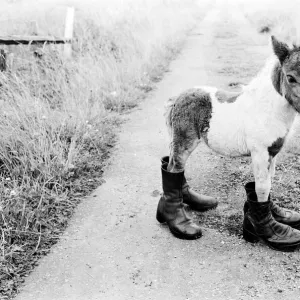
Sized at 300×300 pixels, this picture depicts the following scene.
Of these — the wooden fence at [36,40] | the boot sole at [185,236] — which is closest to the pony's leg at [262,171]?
the boot sole at [185,236]

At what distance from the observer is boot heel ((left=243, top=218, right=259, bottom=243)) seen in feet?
9.34

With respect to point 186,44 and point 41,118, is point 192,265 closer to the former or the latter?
point 41,118

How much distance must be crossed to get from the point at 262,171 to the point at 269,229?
1.46 feet

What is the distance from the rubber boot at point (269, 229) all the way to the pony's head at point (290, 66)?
0.79 metres

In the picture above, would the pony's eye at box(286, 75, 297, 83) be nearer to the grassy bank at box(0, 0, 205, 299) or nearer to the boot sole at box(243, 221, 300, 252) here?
the boot sole at box(243, 221, 300, 252)

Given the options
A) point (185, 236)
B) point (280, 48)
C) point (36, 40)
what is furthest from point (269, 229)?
point (36, 40)

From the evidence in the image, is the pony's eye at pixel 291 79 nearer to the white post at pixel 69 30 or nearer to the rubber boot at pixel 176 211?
the rubber boot at pixel 176 211

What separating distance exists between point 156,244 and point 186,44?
1079 cm

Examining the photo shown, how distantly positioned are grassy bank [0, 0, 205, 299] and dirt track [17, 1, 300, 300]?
17cm

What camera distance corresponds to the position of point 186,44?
1280cm

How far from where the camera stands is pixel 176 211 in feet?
9.96

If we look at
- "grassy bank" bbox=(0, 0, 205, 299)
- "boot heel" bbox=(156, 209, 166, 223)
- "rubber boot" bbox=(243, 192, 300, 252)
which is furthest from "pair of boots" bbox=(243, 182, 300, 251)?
"grassy bank" bbox=(0, 0, 205, 299)

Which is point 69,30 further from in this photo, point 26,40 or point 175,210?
point 175,210

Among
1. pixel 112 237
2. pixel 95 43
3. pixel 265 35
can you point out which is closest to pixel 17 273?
pixel 112 237
